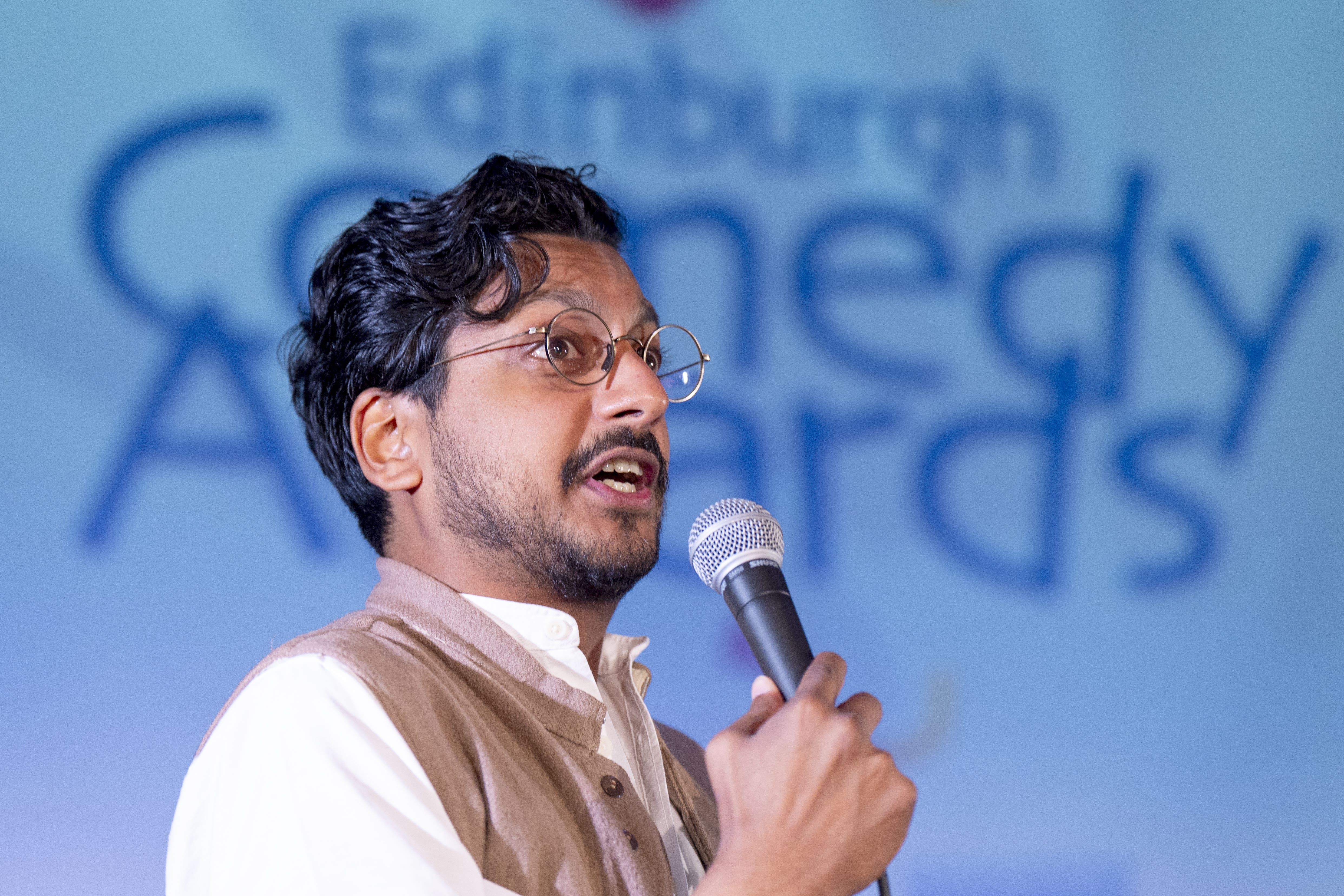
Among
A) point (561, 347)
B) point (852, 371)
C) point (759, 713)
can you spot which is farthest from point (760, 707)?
point (852, 371)

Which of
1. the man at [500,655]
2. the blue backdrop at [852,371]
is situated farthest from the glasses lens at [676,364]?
the blue backdrop at [852,371]

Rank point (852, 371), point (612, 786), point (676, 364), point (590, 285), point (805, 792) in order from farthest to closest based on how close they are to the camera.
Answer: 1. point (852, 371)
2. point (676, 364)
3. point (590, 285)
4. point (612, 786)
5. point (805, 792)

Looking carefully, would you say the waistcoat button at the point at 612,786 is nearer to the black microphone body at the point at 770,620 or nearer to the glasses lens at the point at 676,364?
the black microphone body at the point at 770,620

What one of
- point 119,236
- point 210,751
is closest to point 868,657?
point 210,751

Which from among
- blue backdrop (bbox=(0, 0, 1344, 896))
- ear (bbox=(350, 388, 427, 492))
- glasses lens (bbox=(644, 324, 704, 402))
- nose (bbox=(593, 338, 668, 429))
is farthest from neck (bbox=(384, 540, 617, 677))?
blue backdrop (bbox=(0, 0, 1344, 896))

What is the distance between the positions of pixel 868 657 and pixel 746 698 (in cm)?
25

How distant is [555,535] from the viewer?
4.10 feet

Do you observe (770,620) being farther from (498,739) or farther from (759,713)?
(498,739)

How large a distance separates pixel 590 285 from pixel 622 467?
0.24 metres

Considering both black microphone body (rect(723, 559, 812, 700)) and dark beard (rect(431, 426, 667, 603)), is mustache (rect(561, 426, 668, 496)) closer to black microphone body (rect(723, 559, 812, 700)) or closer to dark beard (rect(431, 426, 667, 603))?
dark beard (rect(431, 426, 667, 603))

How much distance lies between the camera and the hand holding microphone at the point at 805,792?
2.90ft

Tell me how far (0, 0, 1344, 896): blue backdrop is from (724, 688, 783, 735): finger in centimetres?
110

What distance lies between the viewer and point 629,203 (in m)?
2.12

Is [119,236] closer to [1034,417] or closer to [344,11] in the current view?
[344,11]
